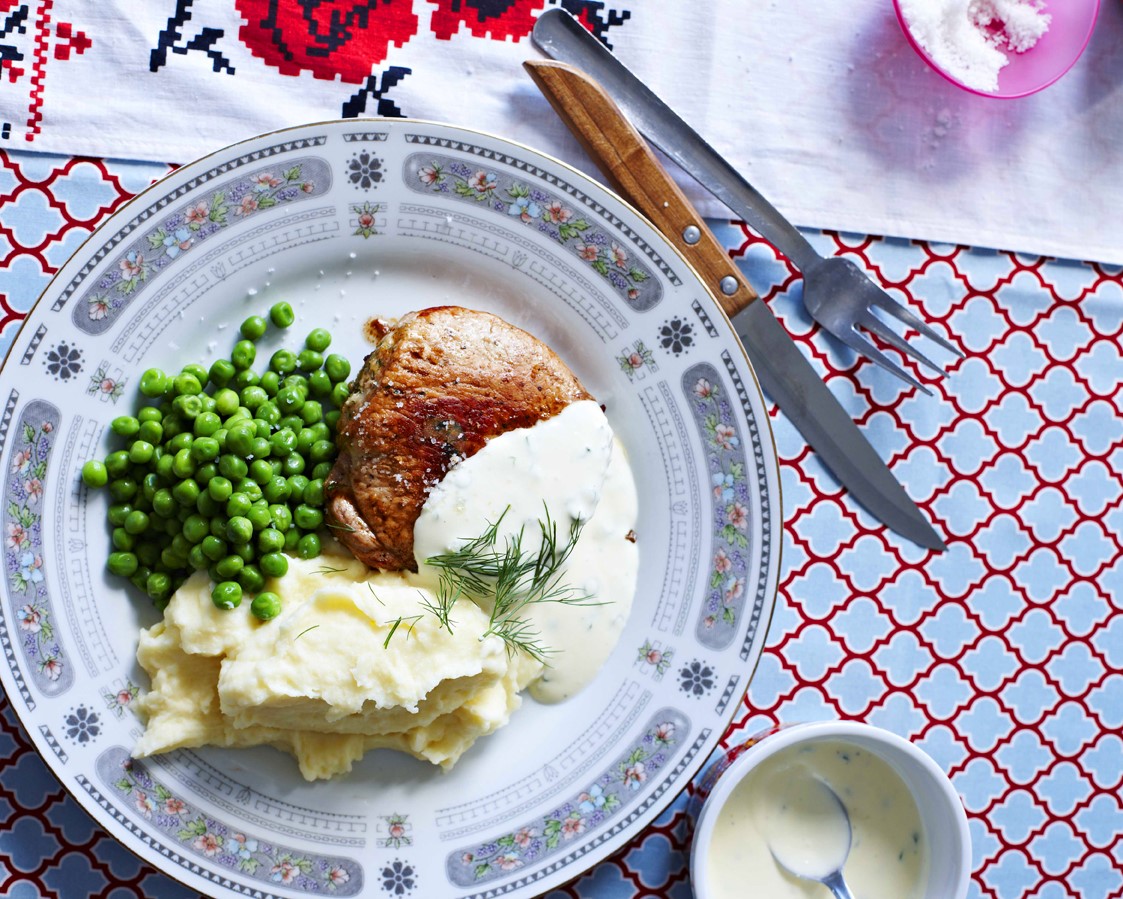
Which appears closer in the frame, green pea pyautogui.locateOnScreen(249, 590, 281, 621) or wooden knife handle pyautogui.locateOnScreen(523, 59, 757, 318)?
green pea pyautogui.locateOnScreen(249, 590, 281, 621)

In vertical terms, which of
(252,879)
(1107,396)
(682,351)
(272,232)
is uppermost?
(272,232)

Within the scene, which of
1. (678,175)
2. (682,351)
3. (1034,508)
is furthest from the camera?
(1034,508)

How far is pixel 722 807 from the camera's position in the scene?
3545 millimetres

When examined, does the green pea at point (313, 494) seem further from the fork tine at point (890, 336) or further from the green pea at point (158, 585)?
the fork tine at point (890, 336)

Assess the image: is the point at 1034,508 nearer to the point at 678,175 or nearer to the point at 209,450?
the point at 678,175

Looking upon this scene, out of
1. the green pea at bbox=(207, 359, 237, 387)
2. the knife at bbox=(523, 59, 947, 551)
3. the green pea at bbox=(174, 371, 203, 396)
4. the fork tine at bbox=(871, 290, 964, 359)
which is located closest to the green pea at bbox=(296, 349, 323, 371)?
the green pea at bbox=(207, 359, 237, 387)

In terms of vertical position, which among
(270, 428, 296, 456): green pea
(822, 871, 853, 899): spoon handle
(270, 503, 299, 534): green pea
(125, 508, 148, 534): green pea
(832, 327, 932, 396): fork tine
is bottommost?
(822, 871, 853, 899): spoon handle

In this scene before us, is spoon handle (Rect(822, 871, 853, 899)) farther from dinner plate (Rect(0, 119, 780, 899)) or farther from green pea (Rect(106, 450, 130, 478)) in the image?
green pea (Rect(106, 450, 130, 478))

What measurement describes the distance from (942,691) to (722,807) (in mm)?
Answer: 1037

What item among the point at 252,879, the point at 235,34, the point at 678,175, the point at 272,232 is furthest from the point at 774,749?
the point at 235,34

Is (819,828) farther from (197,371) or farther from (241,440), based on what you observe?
(197,371)

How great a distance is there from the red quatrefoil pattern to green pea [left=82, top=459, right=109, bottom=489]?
2.22 meters

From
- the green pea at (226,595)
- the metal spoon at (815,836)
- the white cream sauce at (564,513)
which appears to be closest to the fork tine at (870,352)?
the white cream sauce at (564,513)

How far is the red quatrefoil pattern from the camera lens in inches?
151
